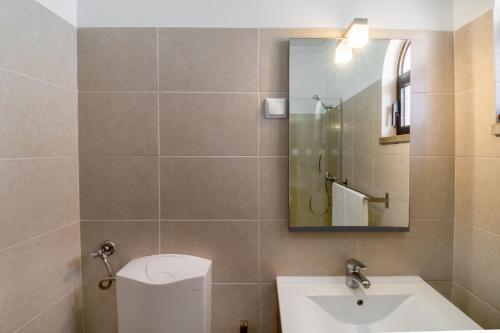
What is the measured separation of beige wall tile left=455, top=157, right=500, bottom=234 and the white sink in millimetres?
350

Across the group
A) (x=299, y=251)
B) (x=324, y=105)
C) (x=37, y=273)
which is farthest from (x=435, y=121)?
(x=37, y=273)

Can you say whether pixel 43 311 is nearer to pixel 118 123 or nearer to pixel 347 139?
pixel 118 123

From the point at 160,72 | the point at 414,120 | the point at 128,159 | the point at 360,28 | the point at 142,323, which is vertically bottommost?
the point at 142,323

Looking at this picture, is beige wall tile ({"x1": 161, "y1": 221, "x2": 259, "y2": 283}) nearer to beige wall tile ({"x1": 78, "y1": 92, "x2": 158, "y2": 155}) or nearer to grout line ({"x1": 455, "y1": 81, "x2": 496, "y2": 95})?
beige wall tile ({"x1": 78, "y1": 92, "x2": 158, "y2": 155})

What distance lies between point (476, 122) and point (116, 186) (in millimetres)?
1544

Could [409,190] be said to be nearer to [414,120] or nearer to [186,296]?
[414,120]

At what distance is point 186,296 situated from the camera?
972mm

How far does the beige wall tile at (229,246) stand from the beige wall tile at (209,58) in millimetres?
640

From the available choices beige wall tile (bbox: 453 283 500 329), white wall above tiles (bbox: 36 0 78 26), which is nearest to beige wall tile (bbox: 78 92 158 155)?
white wall above tiles (bbox: 36 0 78 26)

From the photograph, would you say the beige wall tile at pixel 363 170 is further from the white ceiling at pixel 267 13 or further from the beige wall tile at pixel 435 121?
the white ceiling at pixel 267 13

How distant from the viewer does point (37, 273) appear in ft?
3.09

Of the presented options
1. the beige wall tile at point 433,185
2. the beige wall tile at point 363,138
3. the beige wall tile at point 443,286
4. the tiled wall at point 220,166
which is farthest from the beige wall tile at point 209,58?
the beige wall tile at point 443,286

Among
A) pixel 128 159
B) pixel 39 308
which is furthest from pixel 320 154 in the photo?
pixel 39 308

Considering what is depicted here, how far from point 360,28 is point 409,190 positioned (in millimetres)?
726
